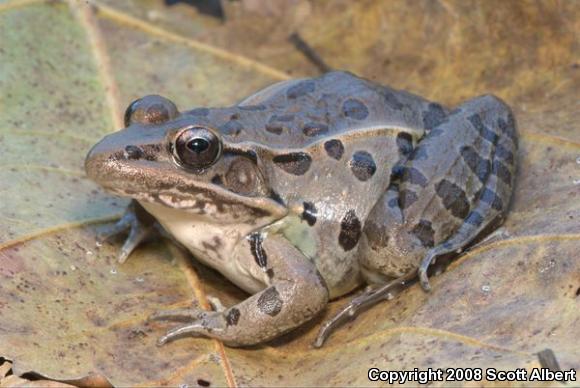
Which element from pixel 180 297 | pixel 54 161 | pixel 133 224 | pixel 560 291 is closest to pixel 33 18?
pixel 54 161

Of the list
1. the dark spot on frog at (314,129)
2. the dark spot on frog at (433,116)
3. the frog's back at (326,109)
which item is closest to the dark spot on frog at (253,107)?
the frog's back at (326,109)

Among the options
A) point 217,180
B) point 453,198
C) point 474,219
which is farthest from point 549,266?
point 217,180

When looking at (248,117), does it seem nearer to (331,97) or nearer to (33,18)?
(331,97)

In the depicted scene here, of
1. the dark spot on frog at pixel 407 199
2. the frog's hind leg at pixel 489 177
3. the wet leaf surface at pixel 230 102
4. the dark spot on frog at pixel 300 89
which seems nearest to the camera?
the wet leaf surface at pixel 230 102

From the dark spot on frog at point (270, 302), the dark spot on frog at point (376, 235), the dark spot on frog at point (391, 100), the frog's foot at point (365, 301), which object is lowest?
the frog's foot at point (365, 301)

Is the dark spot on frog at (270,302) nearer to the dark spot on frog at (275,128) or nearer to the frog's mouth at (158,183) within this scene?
the frog's mouth at (158,183)

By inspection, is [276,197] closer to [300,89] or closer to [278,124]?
[278,124]

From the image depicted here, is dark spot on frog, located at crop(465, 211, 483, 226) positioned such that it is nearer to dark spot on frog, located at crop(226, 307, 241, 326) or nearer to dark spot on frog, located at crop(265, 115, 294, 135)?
dark spot on frog, located at crop(265, 115, 294, 135)
